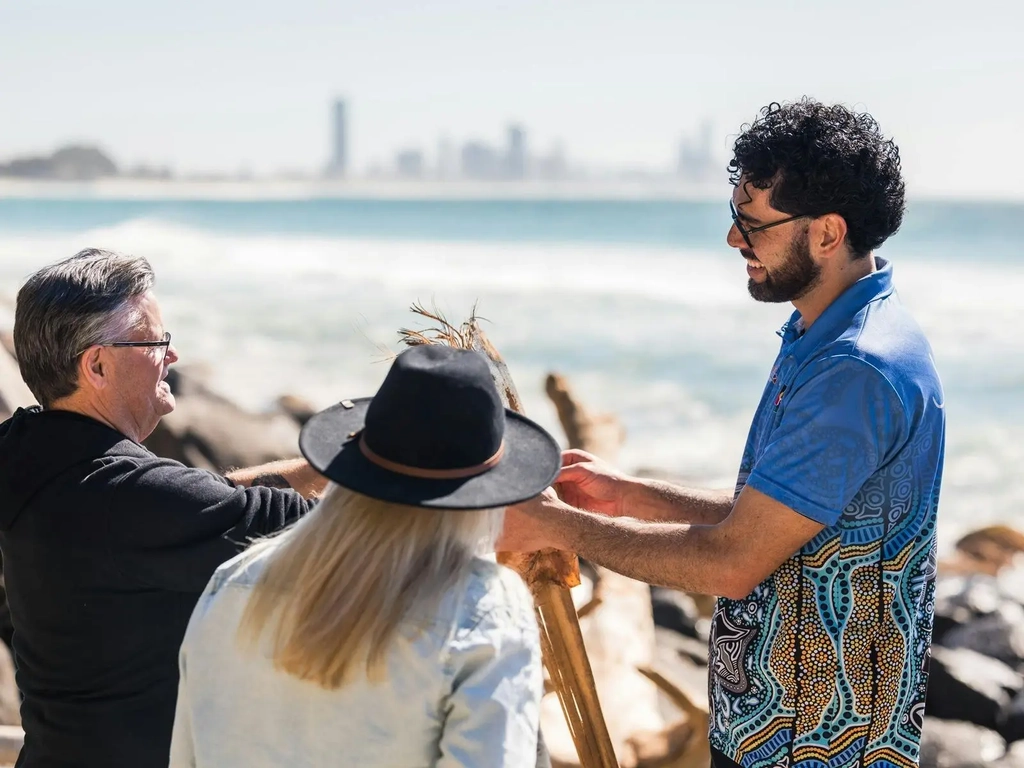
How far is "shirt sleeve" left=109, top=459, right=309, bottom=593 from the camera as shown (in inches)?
86.4

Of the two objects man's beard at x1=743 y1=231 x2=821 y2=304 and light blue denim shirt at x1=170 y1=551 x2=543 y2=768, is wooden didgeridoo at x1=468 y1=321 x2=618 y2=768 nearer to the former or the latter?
man's beard at x1=743 y1=231 x2=821 y2=304

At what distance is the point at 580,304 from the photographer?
25.5 m

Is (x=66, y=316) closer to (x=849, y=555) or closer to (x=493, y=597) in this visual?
(x=493, y=597)

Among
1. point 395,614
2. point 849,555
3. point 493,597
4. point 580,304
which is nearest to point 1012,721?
point 849,555

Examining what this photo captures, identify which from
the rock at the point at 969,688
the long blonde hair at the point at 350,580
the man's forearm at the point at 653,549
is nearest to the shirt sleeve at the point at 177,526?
the long blonde hair at the point at 350,580

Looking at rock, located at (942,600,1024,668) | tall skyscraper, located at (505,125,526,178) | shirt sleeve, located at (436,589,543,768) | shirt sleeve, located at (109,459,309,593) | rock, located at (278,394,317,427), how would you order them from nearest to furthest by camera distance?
shirt sleeve, located at (436,589,543,768), shirt sleeve, located at (109,459,309,593), rock, located at (942,600,1024,668), rock, located at (278,394,317,427), tall skyscraper, located at (505,125,526,178)

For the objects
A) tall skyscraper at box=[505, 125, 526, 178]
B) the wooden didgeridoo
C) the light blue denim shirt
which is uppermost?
the light blue denim shirt

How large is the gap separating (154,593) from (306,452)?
78cm

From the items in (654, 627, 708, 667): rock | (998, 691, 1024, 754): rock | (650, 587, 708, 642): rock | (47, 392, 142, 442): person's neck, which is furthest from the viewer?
(650, 587, 708, 642): rock

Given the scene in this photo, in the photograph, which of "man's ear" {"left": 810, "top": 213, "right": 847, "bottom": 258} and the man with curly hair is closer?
the man with curly hair

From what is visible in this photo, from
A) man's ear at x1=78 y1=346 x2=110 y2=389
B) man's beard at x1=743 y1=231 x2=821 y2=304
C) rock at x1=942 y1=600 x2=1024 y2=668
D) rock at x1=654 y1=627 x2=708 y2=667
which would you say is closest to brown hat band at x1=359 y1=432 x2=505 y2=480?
man's ear at x1=78 y1=346 x2=110 y2=389

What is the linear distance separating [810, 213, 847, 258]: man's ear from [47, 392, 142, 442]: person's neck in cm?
165

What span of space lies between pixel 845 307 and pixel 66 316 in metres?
1.73

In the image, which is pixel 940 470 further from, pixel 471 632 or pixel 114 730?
pixel 114 730
